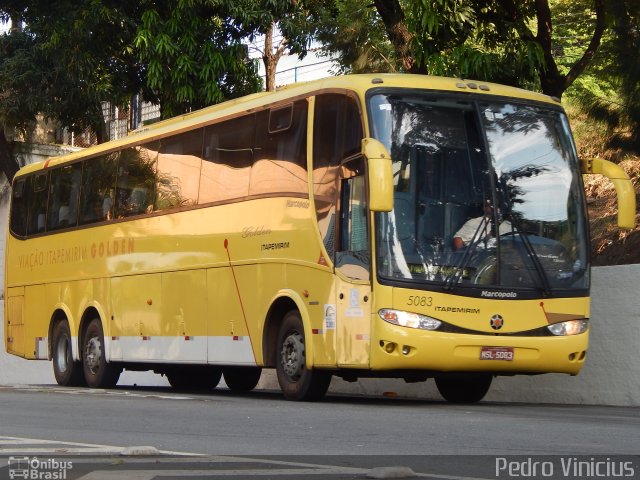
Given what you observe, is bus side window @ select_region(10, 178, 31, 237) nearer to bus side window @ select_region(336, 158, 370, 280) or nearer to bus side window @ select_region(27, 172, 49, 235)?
bus side window @ select_region(27, 172, 49, 235)

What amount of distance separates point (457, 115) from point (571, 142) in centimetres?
145

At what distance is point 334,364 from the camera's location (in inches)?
599

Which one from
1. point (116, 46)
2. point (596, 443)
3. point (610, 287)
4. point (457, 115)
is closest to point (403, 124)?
point (457, 115)

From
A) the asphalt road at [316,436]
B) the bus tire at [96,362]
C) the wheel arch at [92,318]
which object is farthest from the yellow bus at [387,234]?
the bus tire at [96,362]

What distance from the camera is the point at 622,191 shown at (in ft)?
52.0

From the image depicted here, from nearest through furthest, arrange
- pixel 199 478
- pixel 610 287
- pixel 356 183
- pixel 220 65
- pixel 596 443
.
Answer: pixel 199 478, pixel 596 443, pixel 356 183, pixel 610 287, pixel 220 65

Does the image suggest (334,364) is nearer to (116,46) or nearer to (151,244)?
(151,244)

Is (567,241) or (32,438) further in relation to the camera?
(567,241)

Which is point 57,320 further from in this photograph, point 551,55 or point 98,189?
point 551,55

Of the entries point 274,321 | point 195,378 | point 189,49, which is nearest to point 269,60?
point 189,49

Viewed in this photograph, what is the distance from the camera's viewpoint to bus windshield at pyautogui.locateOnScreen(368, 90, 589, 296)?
14812 mm

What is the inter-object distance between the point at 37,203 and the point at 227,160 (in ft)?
23.8

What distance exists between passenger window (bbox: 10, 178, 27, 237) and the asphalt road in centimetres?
976

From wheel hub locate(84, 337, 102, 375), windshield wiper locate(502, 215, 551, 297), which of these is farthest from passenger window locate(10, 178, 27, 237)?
windshield wiper locate(502, 215, 551, 297)
